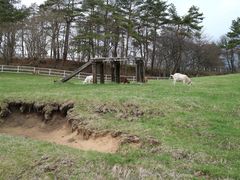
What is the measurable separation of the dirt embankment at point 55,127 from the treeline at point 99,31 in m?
30.8

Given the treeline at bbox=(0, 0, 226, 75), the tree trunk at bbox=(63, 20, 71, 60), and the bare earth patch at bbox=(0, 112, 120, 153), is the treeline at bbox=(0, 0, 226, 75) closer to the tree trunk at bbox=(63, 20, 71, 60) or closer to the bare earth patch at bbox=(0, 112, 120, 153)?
the tree trunk at bbox=(63, 20, 71, 60)

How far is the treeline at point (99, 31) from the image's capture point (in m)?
47.0

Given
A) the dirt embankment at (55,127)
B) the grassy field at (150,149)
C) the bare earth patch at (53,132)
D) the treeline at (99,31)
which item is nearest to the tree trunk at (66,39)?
the treeline at (99,31)

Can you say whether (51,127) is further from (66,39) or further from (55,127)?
(66,39)

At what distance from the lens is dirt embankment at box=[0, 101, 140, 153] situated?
34.2 ft

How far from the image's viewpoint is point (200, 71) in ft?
213

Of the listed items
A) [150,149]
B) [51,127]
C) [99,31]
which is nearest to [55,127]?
[51,127]

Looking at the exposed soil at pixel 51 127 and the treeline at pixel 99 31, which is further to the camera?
the treeline at pixel 99 31

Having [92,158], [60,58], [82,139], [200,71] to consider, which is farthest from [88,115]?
[200,71]

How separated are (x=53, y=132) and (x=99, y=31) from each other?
3813 cm

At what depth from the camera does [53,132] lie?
13.2 metres

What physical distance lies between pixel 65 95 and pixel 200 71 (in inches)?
2066

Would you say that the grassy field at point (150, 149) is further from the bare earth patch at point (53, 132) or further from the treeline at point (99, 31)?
the treeline at point (99, 31)

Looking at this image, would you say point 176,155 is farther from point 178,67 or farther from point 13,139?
point 178,67
